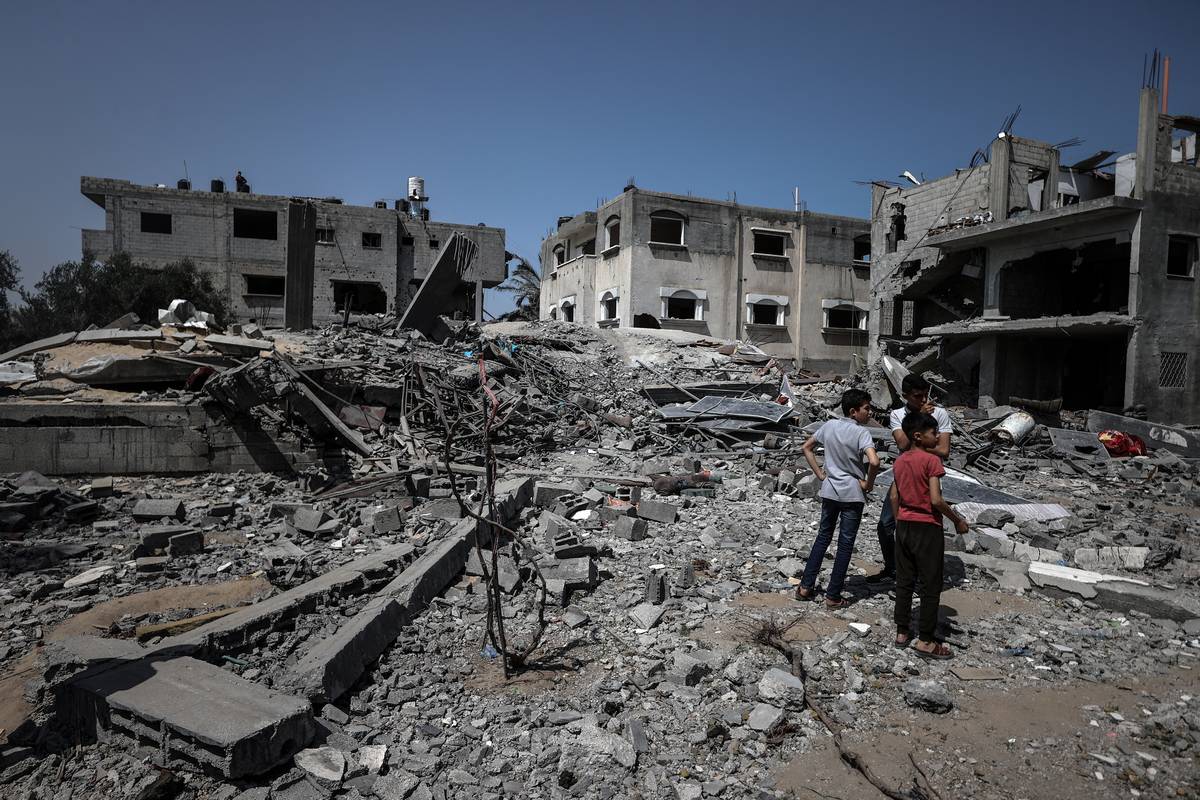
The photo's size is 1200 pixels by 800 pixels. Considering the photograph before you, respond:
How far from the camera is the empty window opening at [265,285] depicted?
2700cm

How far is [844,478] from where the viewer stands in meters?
4.50

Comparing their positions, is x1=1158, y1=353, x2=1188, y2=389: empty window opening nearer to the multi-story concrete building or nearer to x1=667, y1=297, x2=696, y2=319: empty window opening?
x1=667, y1=297, x2=696, y2=319: empty window opening

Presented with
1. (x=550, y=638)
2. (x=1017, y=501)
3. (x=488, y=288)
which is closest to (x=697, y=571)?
(x=550, y=638)

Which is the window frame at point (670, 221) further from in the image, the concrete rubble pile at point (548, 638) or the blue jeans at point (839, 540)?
the blue jeans at point (839, 540)

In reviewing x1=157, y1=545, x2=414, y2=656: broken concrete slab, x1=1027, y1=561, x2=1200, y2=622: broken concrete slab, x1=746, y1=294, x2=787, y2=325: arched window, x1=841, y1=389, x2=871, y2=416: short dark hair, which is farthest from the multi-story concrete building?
x1=1027, y1=561, x2=1200, y2=622: broken concrete slab

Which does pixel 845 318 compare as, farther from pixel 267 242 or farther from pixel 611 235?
pixel 267 242

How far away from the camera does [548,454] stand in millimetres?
11539

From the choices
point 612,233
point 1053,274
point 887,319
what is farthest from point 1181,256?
point 612,233

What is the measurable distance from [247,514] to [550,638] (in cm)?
531

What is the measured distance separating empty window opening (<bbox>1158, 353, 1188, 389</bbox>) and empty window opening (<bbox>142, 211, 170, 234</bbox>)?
110 feet

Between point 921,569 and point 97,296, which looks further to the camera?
point 97,296

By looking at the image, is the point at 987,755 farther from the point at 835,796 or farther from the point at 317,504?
the point at 317,504

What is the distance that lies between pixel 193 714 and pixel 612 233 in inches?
1021

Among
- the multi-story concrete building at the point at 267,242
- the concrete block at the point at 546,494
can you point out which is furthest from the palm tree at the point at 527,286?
the concrete block at the point at 546,494
